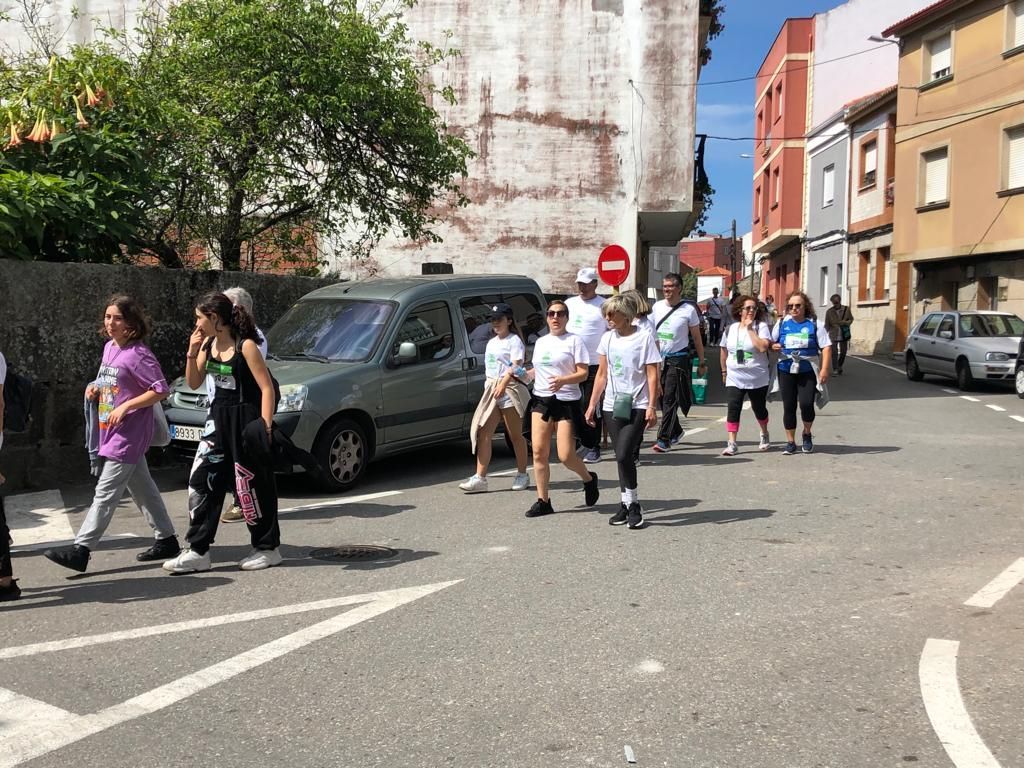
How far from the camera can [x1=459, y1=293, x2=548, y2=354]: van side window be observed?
34.0 ft

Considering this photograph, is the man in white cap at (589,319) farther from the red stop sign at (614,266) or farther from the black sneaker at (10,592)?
the black sneaker at (10,592)

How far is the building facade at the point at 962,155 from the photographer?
81.8 feet

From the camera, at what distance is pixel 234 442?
5.97m

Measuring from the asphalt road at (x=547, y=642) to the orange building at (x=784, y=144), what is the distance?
117 ft

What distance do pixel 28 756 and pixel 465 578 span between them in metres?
2.68

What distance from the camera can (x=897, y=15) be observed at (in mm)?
36781

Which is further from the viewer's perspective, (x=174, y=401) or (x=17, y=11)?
(x=17, y=11)

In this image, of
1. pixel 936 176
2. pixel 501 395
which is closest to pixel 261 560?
pixel 501 395

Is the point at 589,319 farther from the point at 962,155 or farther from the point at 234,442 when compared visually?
the point at 962,155

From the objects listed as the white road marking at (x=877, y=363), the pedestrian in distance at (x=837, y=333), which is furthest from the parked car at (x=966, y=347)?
the white road marking at (x=877, y=363)

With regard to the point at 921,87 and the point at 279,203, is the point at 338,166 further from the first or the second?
the point at 921,87

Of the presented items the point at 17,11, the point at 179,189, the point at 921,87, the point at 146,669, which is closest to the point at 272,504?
the point at 146,669

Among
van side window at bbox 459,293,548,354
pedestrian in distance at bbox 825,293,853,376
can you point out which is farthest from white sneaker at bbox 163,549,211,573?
pedestrian in distance at bbox 825,293,853,376

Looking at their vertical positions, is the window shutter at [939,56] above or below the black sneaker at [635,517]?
above
